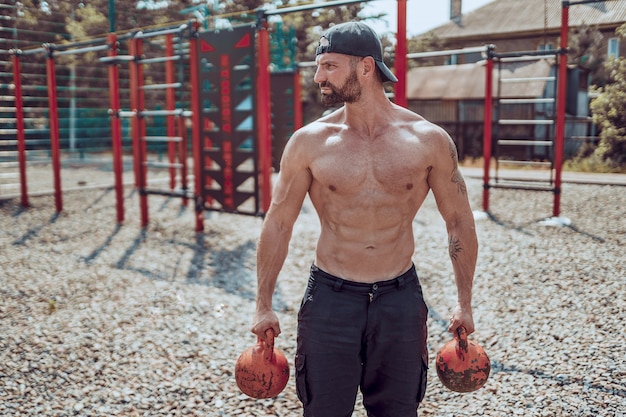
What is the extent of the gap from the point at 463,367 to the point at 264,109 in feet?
16.1

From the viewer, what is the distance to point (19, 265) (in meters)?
6.08

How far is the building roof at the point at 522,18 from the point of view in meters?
21.0

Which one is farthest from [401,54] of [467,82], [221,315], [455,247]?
[467,82]

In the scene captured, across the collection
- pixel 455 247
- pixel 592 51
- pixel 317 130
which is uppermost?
pixel 592 51

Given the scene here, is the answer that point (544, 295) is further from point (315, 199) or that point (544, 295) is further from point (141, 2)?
point (141, 2)

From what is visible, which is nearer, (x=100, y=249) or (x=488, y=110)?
(x=100, y=249)

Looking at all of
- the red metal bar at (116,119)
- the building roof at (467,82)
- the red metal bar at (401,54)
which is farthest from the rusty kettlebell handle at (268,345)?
the building roof at (467,82)

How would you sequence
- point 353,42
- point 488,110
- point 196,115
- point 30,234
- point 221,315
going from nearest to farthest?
point 353,42 → point 221,315 → point 196,115 → point 30,234 → point 488,110

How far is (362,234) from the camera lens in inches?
86.9

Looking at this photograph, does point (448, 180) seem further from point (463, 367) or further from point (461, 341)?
point (463, 367)

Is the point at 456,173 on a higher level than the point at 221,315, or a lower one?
higher

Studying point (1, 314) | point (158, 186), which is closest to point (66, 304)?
point (1, 314)

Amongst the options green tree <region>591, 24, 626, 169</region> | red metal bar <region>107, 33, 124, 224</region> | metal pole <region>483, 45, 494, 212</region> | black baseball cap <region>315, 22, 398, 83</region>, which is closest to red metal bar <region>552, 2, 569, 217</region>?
metal pole <region>483, 45, 494, 212</region>

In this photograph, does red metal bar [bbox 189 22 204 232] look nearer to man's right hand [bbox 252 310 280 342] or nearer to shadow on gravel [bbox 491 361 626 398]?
shadow on gravel [bbox 491 361 626 398]
